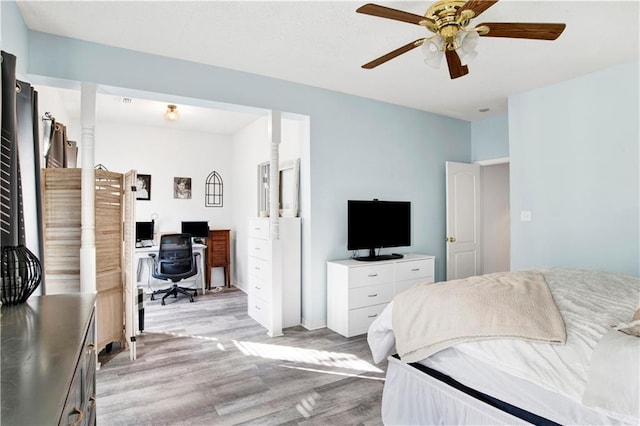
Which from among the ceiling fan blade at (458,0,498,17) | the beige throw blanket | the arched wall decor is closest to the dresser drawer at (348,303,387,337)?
the beige throw blanket

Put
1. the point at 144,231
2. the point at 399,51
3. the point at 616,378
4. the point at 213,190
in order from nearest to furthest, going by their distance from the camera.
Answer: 1. the point at 616,378
2. the point at 399,51
3. the point at 144,231
4. the point at 213,190

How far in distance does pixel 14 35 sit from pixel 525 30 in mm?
3215

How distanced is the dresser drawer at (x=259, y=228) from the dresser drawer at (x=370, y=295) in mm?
1119

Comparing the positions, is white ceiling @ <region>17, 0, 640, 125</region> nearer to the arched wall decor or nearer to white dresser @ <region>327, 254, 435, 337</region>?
white dresser @ <region>327, 254, 435, 337</region>

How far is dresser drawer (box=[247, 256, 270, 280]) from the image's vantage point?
3.89 m

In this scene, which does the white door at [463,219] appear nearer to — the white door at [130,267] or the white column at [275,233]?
the white column at [275,233]

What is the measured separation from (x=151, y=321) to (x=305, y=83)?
3.30m

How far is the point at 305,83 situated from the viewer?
388 cm

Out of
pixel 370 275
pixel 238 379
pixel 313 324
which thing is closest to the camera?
pixel 238 379

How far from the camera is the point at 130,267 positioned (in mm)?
3215

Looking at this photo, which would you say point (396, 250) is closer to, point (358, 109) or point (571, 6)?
point (358, 109)

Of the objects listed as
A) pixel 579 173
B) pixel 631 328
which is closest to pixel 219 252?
pixel 579 173

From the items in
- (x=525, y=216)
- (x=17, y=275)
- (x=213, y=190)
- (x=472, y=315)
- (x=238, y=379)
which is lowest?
(x=238, y=379)

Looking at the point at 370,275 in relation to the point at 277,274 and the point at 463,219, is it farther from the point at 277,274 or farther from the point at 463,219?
the point at 463,219
